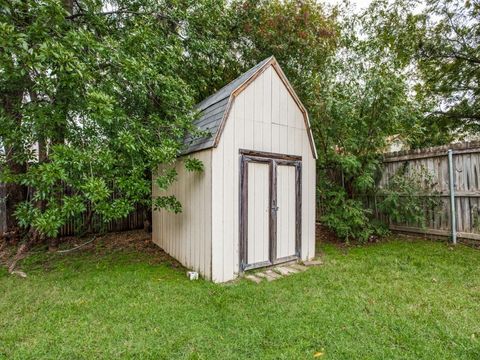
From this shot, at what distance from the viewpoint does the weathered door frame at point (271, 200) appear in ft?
13.6

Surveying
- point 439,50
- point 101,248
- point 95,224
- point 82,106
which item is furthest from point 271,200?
point 439,50

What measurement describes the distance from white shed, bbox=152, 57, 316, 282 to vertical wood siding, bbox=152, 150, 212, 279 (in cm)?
2

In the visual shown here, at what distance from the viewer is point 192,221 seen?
4352mm

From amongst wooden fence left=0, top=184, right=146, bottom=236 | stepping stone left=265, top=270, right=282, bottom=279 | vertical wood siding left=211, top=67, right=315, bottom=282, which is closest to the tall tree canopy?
wooden fence left=0, top=184, right=146, bottom=236

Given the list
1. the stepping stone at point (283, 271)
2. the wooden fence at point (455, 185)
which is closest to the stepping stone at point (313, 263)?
the stepping stone at point (283, 271)

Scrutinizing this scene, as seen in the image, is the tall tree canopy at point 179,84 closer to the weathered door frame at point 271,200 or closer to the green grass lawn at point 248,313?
the weathered door frame at point 271,200

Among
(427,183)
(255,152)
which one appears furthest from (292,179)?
(427,183)

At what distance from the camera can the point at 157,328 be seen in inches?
103

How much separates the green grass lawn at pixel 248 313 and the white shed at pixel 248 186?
0.58m

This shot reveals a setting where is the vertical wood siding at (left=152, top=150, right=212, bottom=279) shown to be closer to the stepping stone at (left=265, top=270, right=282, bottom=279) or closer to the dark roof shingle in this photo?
the dark roof shingle

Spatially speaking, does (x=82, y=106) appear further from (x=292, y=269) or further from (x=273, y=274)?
(x=292, y=269)

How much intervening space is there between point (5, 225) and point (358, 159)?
854 cm

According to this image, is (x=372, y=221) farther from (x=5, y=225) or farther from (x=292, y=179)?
(x=5, y=225)

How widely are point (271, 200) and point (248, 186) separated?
0.57 m
